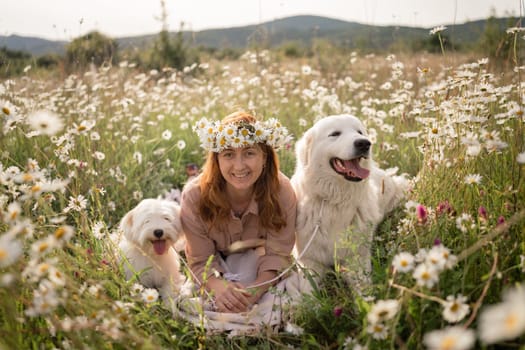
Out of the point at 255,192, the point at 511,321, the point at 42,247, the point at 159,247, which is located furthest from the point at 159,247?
the point at 511,321

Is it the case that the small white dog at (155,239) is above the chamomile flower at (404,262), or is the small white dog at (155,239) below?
below

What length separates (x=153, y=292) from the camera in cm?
214

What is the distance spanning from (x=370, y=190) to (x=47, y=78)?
635cm

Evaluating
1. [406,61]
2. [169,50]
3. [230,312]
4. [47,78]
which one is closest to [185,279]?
[230,312]

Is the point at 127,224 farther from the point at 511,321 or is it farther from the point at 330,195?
the point at 511,321

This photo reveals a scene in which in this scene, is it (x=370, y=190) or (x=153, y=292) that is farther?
(x=370, y=190)

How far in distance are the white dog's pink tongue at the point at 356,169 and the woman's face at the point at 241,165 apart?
2.21ft

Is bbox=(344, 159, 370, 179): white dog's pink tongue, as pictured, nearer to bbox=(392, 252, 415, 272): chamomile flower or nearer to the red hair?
the red hair

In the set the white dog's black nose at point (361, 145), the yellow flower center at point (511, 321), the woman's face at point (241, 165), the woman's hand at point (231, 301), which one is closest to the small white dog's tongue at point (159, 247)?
the woman's hand at point (231, 301)

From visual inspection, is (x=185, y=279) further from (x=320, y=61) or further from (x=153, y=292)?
(x=320, y=61)

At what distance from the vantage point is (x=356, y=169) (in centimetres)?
323

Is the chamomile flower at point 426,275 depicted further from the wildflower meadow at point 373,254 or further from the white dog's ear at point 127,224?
the white dog's ear at point 127,224

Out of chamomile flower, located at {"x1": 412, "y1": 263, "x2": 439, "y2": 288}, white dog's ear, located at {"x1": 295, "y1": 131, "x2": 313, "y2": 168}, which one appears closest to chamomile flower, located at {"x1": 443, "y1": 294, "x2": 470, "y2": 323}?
chamomile flower, located at {"x1": 412, "y1": 263, "x2": 439, "y2": 288}

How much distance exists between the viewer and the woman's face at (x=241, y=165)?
325 centimetres
